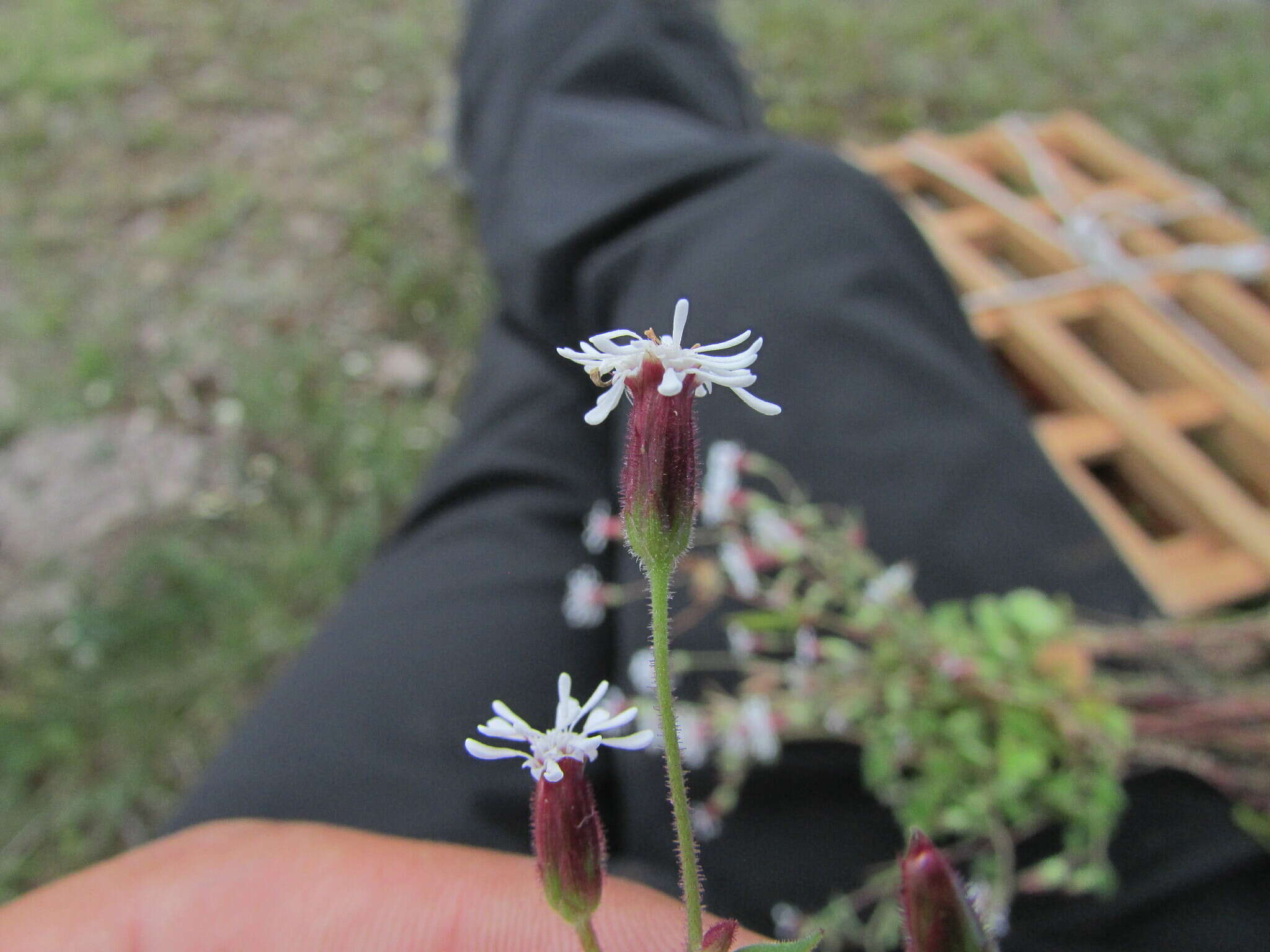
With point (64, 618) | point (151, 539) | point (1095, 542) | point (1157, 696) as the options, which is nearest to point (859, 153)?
point (1095, 542)

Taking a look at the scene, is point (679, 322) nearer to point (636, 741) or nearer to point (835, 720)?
point (636, 741)

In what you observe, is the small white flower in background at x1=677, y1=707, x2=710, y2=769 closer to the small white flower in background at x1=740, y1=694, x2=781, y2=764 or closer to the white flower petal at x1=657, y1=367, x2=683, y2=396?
the small white flower in background at x1=740, y1=694, x2=781, y2=764

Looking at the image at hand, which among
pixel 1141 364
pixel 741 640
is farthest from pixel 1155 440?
pixel 741 640

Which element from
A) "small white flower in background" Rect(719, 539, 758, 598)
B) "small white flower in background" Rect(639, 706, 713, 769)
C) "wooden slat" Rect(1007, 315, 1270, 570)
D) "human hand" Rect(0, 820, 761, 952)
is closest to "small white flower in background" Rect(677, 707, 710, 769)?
"small white flower in background" Rect(639, 706, 713, 769)

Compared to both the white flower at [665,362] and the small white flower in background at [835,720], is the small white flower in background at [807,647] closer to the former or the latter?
the small white flower in background at [835,720]

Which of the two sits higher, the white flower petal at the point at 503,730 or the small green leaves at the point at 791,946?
the white flower petal at the point at 503,730

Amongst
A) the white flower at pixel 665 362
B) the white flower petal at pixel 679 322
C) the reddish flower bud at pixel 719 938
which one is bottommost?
the reddish flower bud at pixel 719 938

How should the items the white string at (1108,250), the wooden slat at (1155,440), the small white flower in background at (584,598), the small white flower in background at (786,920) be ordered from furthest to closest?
1. the white string at (1108,250)
2. the wooden slat at (1155,440)
3. the small white flower in background at (584,598)
4. the small white flower in background at (786,920)

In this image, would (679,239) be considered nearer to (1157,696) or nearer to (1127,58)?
(1157,696)

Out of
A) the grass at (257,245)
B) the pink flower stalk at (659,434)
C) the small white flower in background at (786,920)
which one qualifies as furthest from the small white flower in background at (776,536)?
the grass at (257,245)
